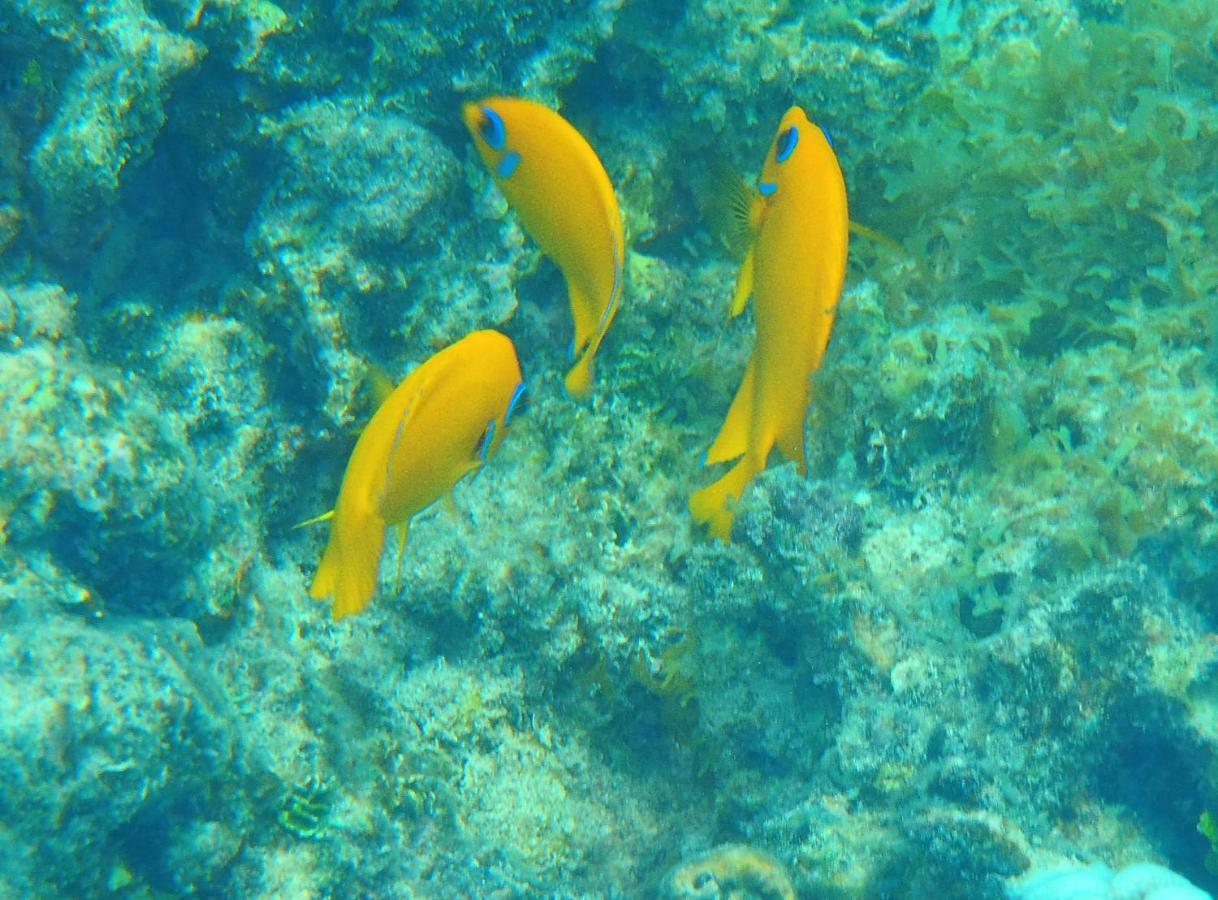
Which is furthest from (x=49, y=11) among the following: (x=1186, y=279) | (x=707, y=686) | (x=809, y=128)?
(x=1186, y=279)

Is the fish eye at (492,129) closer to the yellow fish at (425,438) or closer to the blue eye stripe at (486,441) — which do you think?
the yellow fish at (425,438)

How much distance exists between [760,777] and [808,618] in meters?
0.66

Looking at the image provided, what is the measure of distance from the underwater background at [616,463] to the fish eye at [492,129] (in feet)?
4.18

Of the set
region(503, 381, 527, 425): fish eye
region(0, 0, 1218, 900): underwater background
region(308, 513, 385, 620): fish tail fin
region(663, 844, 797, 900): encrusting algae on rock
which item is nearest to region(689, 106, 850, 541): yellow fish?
region(503, 381, 527, 425): fish eye

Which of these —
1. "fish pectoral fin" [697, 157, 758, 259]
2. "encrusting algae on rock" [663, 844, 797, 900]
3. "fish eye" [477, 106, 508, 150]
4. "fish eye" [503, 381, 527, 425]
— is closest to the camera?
"fish eye" [477, 106, 508, 150]

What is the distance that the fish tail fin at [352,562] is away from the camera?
197cm

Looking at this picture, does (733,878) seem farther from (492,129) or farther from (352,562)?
(492,129)

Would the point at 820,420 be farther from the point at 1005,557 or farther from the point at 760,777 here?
the point at 760,777

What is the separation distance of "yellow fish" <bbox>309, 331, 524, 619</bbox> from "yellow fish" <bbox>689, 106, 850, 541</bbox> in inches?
24.9

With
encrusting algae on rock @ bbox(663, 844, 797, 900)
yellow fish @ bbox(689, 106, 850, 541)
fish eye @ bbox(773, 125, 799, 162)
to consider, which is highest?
fish eye @ bbox(773, 125, 799, 162)

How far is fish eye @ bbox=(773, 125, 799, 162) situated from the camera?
1889 millimetres

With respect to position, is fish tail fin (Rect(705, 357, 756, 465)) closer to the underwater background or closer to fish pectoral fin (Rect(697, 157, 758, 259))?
fish pectoral fin (Rect(697, 157, 758, 259))

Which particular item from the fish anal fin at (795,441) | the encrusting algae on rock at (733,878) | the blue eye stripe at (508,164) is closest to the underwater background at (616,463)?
the encrusting algae on rock at (733,878)

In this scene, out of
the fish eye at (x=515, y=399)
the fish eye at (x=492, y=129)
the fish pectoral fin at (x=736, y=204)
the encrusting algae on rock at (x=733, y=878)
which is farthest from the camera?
the encrusting algae on rock at (x=733, y=878)
